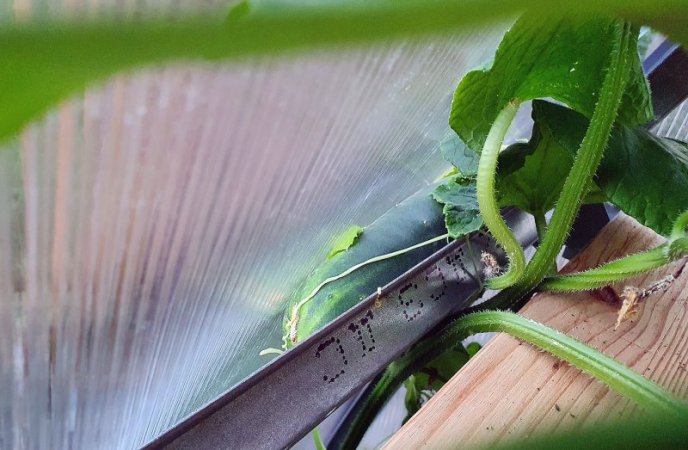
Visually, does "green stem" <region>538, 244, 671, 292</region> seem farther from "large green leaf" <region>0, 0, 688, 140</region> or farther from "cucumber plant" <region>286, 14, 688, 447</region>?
"large green leaf" <region>0, 0, 688, 140</region>

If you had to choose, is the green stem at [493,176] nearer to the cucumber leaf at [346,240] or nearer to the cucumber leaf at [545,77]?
the cucumber leaf at [545,77]

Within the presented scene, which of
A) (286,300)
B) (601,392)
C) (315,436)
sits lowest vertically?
(601,392)

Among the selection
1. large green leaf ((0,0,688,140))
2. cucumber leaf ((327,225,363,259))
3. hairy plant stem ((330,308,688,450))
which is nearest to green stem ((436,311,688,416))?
hairy plant stem ((330,308,688,450))

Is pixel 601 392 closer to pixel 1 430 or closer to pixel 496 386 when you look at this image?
pixel 496 386

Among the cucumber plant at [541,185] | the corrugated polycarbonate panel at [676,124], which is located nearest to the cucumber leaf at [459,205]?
the cucumber plant at [541,185]

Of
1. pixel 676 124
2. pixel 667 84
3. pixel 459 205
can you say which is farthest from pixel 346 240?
pixel 676 124

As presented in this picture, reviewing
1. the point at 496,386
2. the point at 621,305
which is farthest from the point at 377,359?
the point at 621,305
